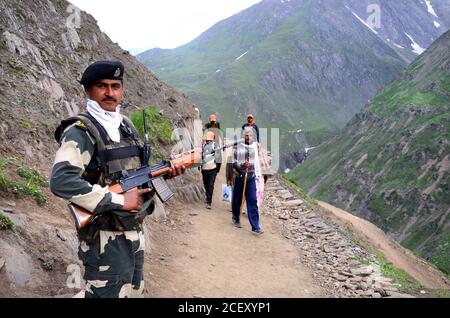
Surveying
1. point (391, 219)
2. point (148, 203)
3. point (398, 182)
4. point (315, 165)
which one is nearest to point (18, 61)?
point (148, 203)

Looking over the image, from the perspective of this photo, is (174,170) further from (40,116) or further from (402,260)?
(402,260)

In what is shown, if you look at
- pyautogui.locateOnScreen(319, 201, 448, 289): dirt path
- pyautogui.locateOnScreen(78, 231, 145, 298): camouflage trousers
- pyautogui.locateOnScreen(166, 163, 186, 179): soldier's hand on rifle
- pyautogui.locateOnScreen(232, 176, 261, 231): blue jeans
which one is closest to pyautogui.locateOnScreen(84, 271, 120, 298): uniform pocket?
pyautogui.locateOnScreen(78, 231, 145, 298): camouflage trousers

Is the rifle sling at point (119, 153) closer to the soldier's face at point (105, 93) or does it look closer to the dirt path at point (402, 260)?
the soldier's face at point (105, 93)

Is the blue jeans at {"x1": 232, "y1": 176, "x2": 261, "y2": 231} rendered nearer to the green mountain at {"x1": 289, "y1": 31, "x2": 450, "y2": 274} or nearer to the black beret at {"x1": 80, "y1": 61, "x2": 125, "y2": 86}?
the black beret at {"x1": 80, "y1": 61, "x2": 125, "y2": 86}

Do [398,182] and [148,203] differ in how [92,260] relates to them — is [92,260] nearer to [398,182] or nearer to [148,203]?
[148,203]

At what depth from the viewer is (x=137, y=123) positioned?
14445mm

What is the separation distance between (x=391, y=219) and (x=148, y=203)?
103923mm

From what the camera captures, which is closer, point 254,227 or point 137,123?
point 254,227

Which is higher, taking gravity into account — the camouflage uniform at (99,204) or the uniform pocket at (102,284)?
the camouflage uniform at (99,204)

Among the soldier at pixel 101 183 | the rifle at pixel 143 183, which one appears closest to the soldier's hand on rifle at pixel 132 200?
the soldier at pixel 101 183

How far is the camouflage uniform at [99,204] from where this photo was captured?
13.8ft

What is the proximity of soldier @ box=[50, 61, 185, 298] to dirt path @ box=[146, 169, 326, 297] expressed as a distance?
10.7 ft

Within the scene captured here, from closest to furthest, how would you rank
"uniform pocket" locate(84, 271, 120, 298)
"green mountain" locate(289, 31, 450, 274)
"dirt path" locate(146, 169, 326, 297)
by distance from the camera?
"uniform pocket" locate(84, 271, 120, 298), "dirt path" locate(146, 169, 326, 297), "green mountain" locate(289, 31, 450, 274)

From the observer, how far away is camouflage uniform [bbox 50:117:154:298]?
4.20 m
